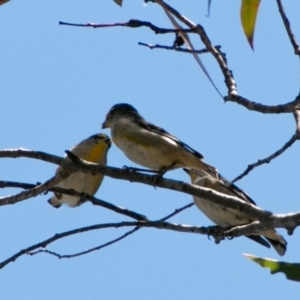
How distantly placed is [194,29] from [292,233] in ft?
4.06

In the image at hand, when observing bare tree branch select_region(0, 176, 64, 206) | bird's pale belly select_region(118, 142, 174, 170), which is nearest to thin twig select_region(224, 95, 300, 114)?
bare tree branch select_region(0, 176, 64, 206)

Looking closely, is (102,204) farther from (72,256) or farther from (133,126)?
(133,126)

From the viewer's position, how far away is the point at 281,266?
1.71 m

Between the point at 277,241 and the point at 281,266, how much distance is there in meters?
5.50

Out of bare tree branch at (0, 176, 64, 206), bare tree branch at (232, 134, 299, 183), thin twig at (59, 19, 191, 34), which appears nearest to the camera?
thin twig at (59, 19, 191, 34)

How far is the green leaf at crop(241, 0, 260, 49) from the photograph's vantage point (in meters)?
3.34

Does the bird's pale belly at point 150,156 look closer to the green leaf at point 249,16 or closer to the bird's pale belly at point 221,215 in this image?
the bird's pale belly at point 221,215

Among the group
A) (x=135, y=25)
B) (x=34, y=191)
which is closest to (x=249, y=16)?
(x=135, y=25)

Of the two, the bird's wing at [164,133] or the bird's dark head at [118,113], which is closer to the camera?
the bird's wing at [164,133]

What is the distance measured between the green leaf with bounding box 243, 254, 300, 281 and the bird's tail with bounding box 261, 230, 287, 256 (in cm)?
525

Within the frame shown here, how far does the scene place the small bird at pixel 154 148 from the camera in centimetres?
566

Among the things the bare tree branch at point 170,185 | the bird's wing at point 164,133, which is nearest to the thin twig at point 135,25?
the bare tree branch at point 170,185

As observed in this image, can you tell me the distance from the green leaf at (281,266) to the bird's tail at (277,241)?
5.25 meters

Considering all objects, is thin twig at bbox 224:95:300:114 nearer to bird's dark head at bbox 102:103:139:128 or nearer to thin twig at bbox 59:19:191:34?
thin twig at bbox 59:19:191:34
